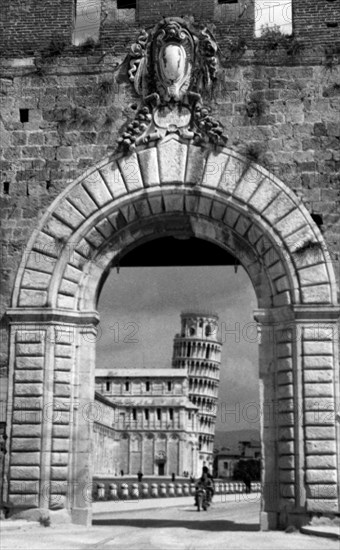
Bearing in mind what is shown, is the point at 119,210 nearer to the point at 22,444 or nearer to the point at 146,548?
the point at 22,444

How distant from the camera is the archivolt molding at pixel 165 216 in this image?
13406 millimetres

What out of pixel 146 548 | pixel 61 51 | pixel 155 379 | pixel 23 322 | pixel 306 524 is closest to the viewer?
pixel 146 548

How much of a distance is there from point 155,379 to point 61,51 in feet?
218

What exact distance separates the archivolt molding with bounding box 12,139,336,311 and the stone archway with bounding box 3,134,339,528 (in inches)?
0.7

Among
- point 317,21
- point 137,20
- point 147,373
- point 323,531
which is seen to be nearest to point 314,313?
point 323,531

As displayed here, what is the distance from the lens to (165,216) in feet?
46.2

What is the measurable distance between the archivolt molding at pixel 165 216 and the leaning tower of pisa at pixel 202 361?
2825 inches

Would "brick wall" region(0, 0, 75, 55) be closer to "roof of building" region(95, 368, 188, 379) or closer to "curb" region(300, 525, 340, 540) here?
"curb" region(300, 525, 340, 540)

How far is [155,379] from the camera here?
79.5 m

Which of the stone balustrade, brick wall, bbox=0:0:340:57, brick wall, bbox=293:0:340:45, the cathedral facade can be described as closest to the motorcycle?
the stone balustrade

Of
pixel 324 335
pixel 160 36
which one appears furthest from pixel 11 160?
pixel 324 335

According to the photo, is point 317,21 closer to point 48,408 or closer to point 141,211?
point 141,211

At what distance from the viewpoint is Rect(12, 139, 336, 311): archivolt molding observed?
13.4 metres

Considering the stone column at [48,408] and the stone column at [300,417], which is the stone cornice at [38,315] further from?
the stone column at [300,417]
